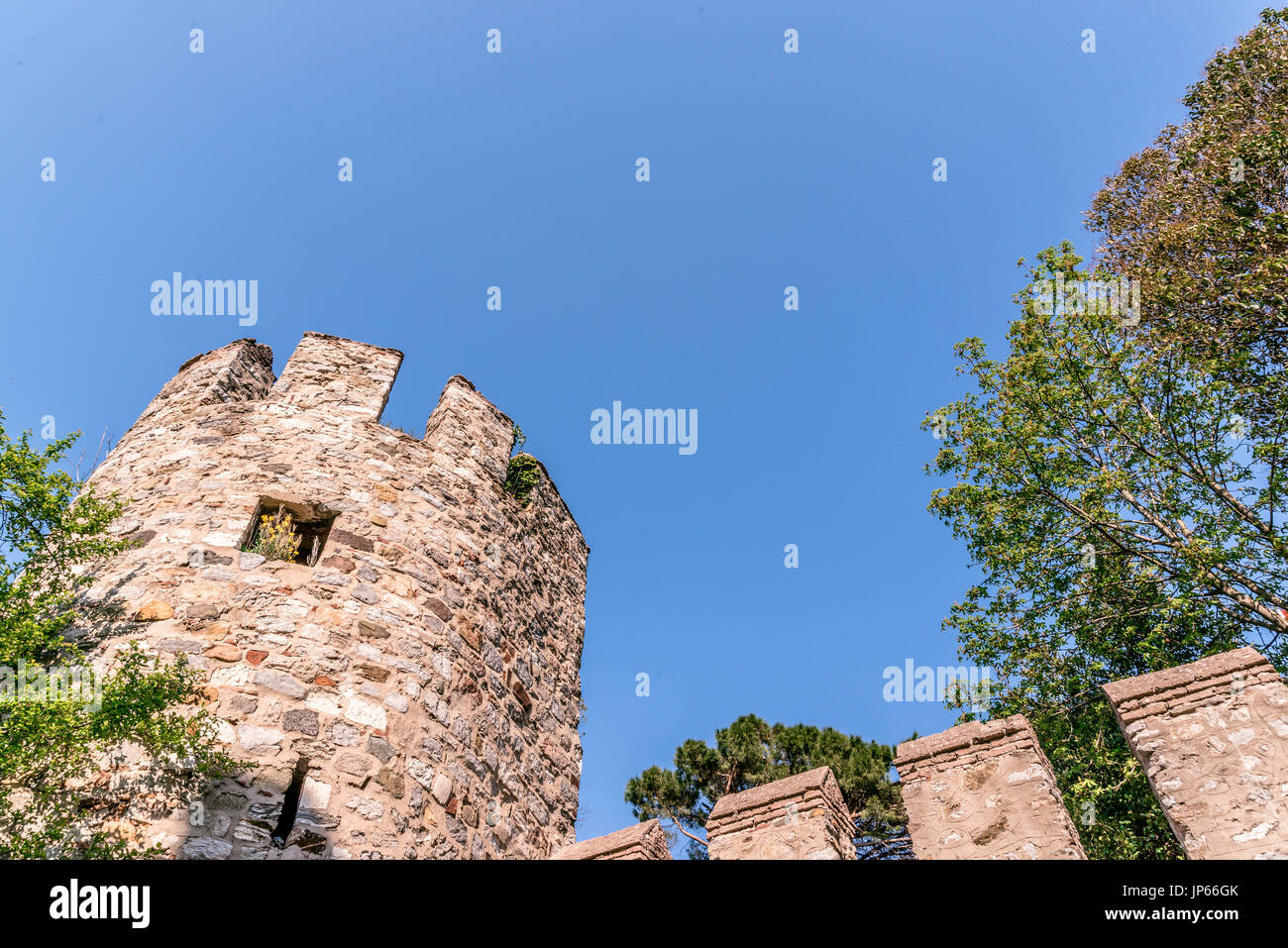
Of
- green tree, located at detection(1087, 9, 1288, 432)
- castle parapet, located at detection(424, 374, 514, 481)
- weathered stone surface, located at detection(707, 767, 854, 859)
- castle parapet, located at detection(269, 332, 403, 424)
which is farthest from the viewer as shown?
green tree, located at detection(1087, 9, 1288, 432)

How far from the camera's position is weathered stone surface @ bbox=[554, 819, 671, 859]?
534cm

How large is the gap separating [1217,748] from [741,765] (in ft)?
44.8

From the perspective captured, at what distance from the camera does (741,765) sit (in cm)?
1677

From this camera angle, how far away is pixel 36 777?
4535 millimetres

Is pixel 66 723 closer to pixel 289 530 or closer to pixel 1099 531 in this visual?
pixel 289 530

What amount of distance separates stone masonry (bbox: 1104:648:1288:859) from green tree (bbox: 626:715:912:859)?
11.8 m

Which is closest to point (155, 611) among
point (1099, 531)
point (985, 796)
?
point (985, 796)

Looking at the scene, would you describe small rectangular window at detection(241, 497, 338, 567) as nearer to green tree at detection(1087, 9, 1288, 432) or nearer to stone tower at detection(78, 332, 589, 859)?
stone tower at detection(78, 332, 589, 859)

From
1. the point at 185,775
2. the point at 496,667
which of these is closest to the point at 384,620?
the point at 496,667

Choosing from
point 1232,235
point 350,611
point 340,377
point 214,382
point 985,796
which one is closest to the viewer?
point 985,796

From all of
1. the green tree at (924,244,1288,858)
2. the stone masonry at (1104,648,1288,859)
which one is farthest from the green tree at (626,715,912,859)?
the stone masonry at (1104,648,1288,859)

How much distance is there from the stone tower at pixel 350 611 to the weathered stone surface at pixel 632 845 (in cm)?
74

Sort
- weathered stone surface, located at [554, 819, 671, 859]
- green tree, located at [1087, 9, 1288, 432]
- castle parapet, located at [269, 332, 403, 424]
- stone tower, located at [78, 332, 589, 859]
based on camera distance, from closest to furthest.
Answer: stone tower, located at [78, 332, 589, 859]
weathered stone surface, located at [554, 819, 671, 859]
castle parapet, located at [269, 332, 403, 424]
green tree, located at [1087, 9, 1288, 432]
